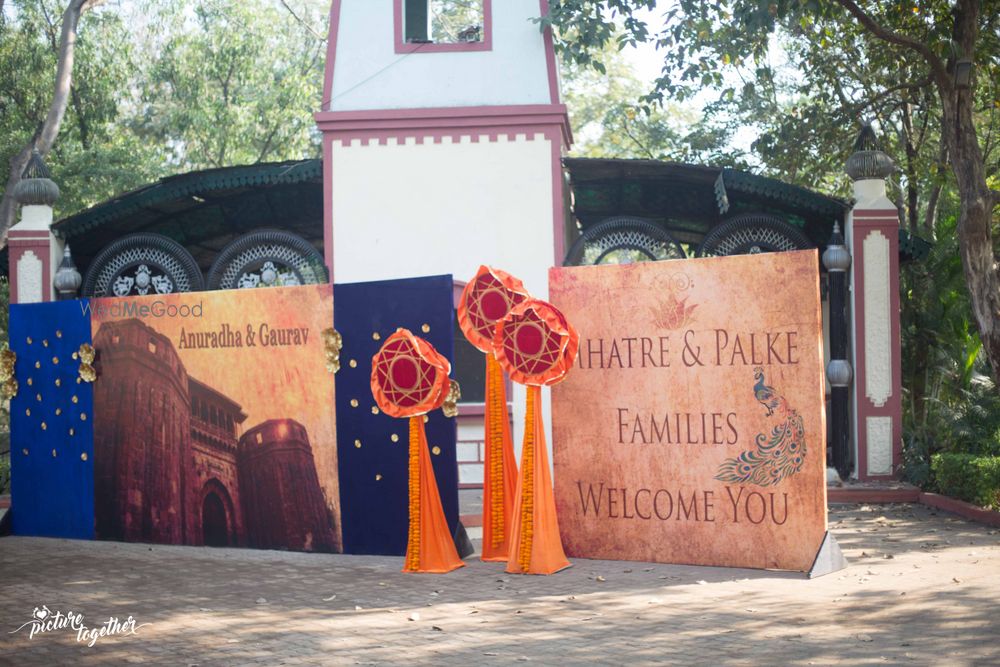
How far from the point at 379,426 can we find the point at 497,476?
1045 millimetres

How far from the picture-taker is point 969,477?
10484mm

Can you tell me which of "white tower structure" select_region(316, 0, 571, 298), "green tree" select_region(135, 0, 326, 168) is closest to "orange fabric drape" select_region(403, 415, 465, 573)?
"white tower structure" select_region(316, 0, 571, 298)

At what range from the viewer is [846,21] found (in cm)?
1483

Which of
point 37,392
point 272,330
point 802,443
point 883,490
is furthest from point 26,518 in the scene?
point 883,490

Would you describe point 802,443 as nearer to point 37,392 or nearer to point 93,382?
point 93,382

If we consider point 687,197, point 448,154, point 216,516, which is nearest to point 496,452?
point 216,516

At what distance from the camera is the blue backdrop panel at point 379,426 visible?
8.44 m

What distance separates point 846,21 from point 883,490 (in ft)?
21.9

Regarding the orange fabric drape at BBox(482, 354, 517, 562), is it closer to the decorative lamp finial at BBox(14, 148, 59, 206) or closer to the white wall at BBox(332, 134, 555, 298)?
the white wall at BBox(332, 134, 555, 298)

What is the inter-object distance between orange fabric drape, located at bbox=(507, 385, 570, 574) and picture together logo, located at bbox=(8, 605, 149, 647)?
2.64 meters

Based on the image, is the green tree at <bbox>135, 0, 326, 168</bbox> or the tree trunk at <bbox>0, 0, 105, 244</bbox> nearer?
the tree trunk at <bbox>0, 0, 105, 244</bbox>

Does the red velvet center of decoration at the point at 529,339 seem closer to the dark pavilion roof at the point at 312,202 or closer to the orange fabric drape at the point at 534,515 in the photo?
the orange fabric drape at the point at 534,515

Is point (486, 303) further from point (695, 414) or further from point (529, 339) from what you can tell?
point (695, 414)

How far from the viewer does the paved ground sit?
18.4 ft
